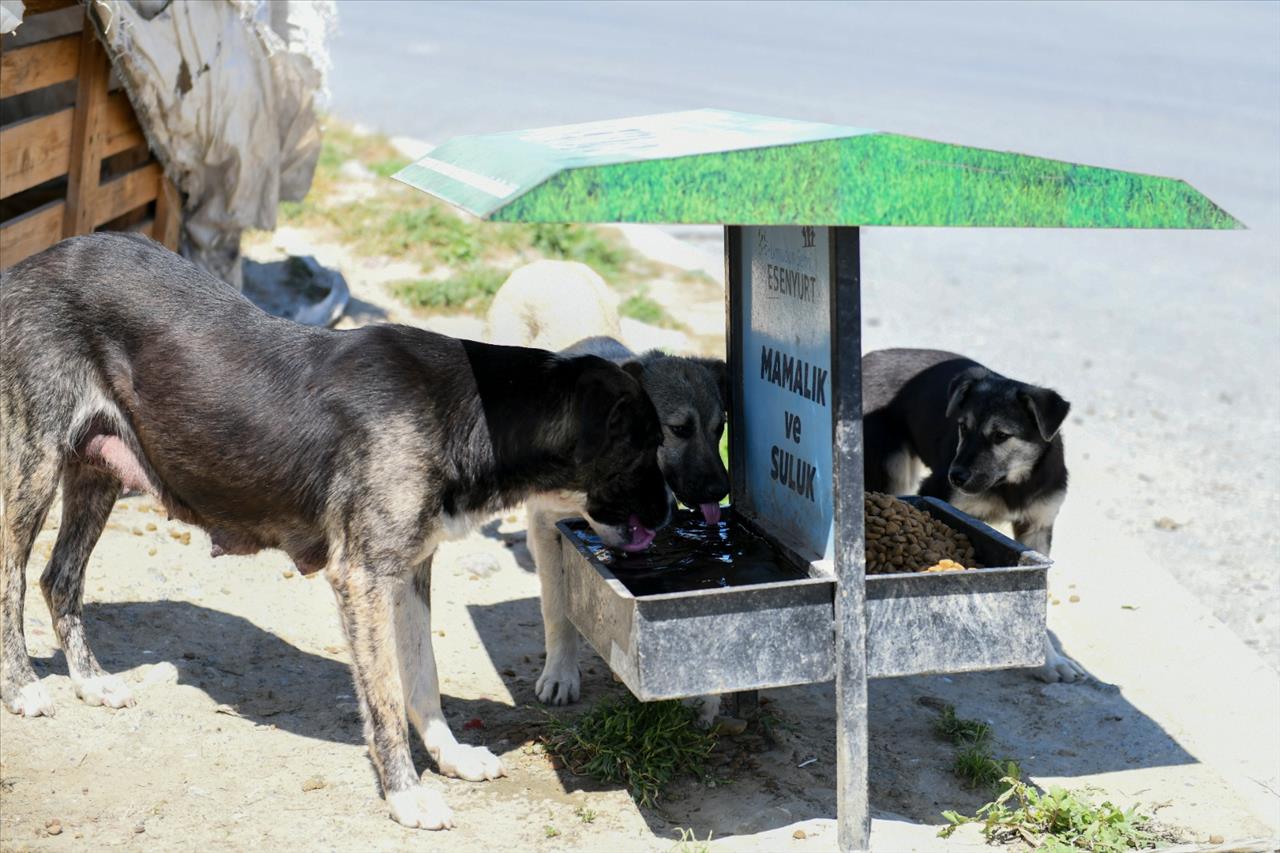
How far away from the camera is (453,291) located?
1110 centimetres

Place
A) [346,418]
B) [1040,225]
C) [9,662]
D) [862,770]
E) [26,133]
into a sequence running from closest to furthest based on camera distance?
[1040,225], [862,770], [346,418], [9,662], [26,133]

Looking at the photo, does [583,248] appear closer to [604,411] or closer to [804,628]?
[604,411]

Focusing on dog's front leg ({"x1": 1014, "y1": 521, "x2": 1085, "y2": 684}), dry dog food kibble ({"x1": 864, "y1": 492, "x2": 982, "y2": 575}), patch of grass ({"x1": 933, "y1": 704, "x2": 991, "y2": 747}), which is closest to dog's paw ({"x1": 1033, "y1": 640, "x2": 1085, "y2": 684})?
dog's front leg ({"x1": 1014, "y1": 521, "x2": 1085, "y2": 684})

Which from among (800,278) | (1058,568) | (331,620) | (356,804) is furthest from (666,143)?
(1058,568)

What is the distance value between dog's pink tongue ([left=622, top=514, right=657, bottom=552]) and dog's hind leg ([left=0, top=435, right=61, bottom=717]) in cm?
209

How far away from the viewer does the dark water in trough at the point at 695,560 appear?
4781mm

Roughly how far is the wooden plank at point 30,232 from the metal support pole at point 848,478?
14.7ft

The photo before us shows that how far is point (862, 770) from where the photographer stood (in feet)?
14.5

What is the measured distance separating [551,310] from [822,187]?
3.58 m

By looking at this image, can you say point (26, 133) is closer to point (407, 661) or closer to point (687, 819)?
point (407, 661)

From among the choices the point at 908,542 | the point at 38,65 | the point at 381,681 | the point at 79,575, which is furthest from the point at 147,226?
the point at 908,542

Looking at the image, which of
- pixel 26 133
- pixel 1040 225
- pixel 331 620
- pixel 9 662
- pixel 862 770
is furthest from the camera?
pixel 26 133

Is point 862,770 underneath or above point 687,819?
above

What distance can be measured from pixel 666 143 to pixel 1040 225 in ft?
3.47
